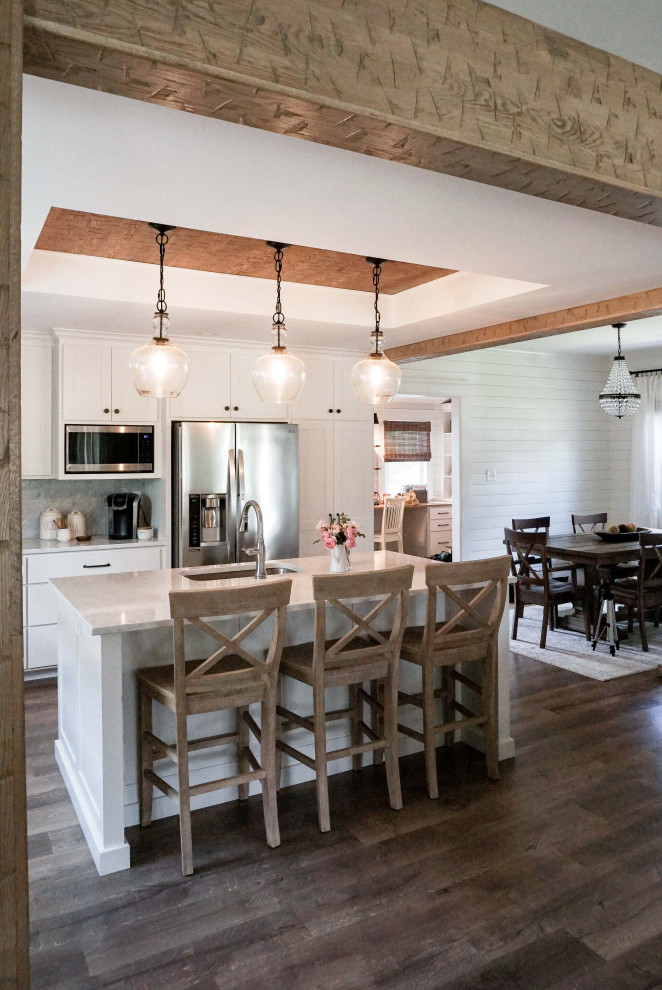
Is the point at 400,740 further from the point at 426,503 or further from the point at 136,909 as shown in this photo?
the point at 426,503

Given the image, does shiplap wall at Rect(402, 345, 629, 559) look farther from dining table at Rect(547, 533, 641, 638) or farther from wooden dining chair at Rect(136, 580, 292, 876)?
wooden dining chair at Rect(136, 580, 292, 876)

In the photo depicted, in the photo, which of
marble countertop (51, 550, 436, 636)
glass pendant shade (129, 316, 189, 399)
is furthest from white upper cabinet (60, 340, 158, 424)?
glass pendant shade (129, 316, 189, 399)

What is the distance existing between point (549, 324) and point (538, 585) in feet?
6.83

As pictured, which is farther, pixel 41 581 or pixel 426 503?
pixel 426 503

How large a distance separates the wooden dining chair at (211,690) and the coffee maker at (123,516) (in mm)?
2497

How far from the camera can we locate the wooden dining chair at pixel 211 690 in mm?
2482

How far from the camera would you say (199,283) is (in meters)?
4.27

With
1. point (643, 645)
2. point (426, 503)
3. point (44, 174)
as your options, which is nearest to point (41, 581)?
point (44, 174)

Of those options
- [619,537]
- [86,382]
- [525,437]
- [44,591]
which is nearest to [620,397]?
[619,537]

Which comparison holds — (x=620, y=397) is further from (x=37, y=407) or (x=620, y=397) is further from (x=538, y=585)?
(x=37, y=407)

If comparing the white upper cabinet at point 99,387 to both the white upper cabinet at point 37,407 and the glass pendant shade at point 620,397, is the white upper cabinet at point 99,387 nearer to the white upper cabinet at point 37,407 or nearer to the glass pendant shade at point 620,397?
the white upper cabinet at point 37,407

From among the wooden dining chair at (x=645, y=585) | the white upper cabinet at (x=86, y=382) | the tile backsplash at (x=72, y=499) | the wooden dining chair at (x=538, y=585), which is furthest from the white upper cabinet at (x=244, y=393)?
the wooden dining chair at (x=645, y=585)

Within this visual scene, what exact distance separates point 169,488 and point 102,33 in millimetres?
3926

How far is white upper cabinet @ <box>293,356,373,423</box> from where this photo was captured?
5.58m
